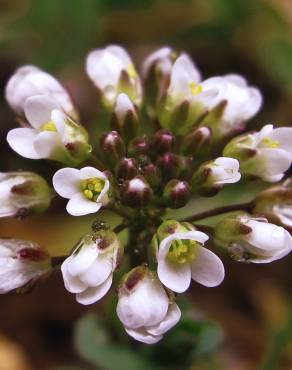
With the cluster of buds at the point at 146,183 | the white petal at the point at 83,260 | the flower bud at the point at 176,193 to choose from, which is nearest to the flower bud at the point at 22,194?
the cluster of buds at the point at 146,183

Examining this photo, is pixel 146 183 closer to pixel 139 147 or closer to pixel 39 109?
pixel 139 147

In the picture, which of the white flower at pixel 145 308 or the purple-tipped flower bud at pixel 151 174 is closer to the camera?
the white flower at pixel 145 308

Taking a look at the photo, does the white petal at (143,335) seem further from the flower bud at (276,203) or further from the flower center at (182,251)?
the flower bud at (276,203)

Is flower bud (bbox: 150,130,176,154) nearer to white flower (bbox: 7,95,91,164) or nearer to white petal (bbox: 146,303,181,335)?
white flower (bbox: 7,95,91,164)

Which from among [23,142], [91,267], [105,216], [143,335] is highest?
[23,142]

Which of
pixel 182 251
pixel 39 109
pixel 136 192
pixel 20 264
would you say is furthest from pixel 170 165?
→ pixel 20 264
